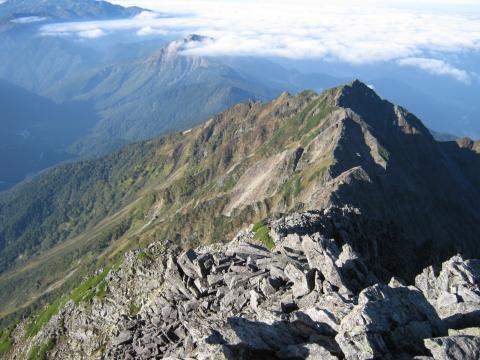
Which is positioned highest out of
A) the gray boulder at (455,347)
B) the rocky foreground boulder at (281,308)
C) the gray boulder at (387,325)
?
the gray boulder at (455,347)

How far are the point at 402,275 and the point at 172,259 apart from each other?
5072cm

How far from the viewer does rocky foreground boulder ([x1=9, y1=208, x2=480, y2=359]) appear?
39.1 meters

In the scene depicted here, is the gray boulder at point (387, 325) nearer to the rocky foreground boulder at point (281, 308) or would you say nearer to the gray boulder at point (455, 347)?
the rocky foreground boulder at point (281, 308)

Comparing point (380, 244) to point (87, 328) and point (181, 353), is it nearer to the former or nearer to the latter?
point (87, 328)

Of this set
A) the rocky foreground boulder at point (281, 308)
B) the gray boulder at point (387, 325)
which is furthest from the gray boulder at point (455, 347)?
the gray boulder at point (387, 325)

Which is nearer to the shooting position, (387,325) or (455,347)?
(455,347)

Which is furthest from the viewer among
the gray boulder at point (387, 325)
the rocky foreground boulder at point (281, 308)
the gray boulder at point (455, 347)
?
the rocky foreground boulder at point (281, 308)

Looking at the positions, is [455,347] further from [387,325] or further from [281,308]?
[281,308]

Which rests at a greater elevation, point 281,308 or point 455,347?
point 455,347

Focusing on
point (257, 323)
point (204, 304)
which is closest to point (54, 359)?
point (204, 304)

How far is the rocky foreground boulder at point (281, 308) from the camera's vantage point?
39094 mm

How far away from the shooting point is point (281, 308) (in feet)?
169

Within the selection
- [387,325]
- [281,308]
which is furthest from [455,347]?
[281,308]

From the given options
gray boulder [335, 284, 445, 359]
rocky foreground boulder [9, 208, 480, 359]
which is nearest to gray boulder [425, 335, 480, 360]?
rocky foreground boulder [9, 208, 480, 359]
